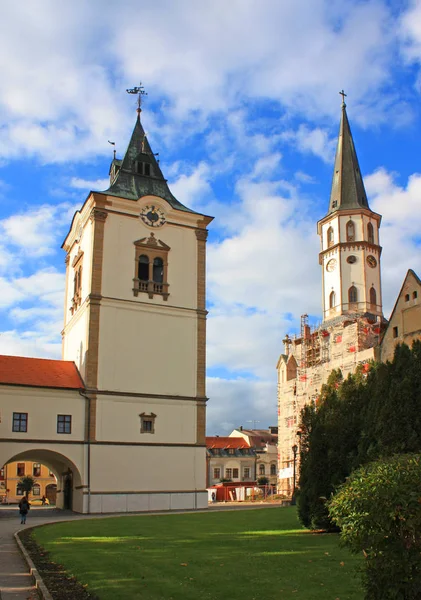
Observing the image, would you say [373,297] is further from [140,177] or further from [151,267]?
[151,267]

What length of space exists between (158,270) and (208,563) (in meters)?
32.7

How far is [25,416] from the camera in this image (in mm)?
38719

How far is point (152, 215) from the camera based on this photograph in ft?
153

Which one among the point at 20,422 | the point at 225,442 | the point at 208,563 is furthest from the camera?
the point at 225,442

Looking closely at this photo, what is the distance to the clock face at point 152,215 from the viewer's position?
4619cm

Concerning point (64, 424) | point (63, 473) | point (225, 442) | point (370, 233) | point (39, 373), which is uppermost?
point (370, 233)

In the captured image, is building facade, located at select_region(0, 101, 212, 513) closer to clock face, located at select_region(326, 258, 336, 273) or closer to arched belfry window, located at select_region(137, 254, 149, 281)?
arched belfry window, located at select_region(137, 254, 149, 281)

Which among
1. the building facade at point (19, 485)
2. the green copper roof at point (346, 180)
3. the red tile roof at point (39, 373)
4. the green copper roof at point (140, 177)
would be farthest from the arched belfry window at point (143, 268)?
the building facade at point (19, 485)

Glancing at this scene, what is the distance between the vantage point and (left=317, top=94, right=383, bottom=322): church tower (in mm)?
72312

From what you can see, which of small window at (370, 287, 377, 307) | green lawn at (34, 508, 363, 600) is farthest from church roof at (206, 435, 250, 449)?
green lawn at (34, 508, 363, 600)

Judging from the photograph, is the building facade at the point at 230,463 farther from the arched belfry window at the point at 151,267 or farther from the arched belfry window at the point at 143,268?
the arched belfry window at the point at 143,268

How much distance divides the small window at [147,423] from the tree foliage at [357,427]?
19533 mm

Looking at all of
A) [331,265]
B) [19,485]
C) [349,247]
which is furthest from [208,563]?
[19,485]

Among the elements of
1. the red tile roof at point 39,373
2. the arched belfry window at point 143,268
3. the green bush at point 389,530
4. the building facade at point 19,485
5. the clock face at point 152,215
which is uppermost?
the clock face at point 152,215
